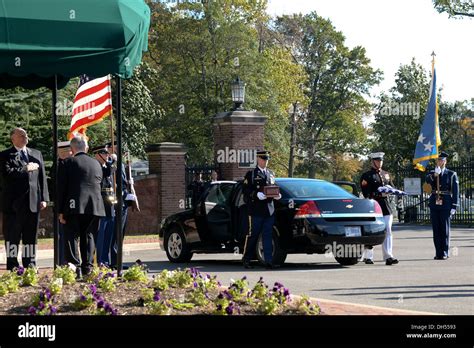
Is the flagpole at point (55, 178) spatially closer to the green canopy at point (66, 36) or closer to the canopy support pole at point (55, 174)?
the canopy support pole at point (55, 174)

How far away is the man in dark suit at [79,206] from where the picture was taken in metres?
12.0

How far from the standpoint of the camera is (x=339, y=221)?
1634 centimetres

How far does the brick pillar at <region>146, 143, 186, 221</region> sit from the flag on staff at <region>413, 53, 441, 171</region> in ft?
23.7

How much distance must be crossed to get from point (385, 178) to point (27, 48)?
30.2 feet

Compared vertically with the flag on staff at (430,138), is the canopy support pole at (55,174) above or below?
below

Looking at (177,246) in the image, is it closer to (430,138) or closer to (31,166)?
(31,166)

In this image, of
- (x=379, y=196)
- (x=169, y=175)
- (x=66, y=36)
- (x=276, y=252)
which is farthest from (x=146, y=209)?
(x=66, y=36)

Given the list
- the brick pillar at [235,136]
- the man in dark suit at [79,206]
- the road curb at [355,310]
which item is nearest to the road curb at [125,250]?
the brick pillar at [235,136]

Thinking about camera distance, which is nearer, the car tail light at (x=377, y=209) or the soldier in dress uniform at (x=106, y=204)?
the soldier in dress uniform at (x=106, y=204)

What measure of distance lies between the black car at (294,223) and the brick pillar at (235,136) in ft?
37.5

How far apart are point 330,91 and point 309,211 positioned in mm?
61429

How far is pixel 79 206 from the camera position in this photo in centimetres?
1200
